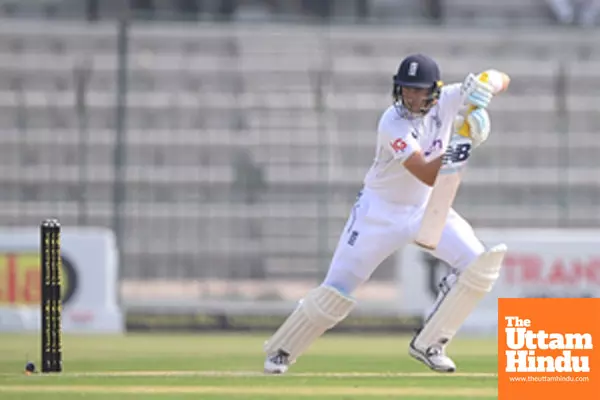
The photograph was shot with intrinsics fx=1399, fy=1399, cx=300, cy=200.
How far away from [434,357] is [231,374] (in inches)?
40.5

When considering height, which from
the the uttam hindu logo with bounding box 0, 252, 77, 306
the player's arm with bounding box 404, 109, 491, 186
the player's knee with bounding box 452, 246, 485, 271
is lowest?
the player's knee with bounding box 452, 246, 485, 271

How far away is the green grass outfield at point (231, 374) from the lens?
5.90 metres

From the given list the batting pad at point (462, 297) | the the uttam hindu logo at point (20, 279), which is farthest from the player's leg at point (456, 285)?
the the uttam hindu logo at point (20, 279)

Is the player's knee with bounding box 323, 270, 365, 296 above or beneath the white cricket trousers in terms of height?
beneath

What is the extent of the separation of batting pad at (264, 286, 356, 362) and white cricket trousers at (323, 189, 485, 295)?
7 cm

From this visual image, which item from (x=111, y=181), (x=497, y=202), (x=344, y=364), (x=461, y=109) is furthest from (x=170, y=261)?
(x=461, y=109)

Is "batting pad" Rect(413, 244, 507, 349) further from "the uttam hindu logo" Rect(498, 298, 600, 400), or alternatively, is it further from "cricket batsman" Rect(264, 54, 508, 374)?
"the uttam hindu logo" Rect(498, 298, 600, 400)


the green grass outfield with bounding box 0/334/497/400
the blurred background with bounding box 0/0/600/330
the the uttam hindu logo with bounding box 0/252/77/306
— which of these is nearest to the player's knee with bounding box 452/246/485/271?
the green grass outfield with bounding box 0/334/497/400

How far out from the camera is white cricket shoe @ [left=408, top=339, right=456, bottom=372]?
275 inches

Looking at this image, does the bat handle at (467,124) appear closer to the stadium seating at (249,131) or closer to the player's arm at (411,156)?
the player's arm at (411,156)

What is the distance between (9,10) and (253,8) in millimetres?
3462

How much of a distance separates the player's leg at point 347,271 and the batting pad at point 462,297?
374mm

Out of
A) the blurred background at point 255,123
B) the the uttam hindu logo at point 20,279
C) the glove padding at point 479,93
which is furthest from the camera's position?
the blurred background at point 255,123

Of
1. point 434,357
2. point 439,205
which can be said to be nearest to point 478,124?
point 439,205
